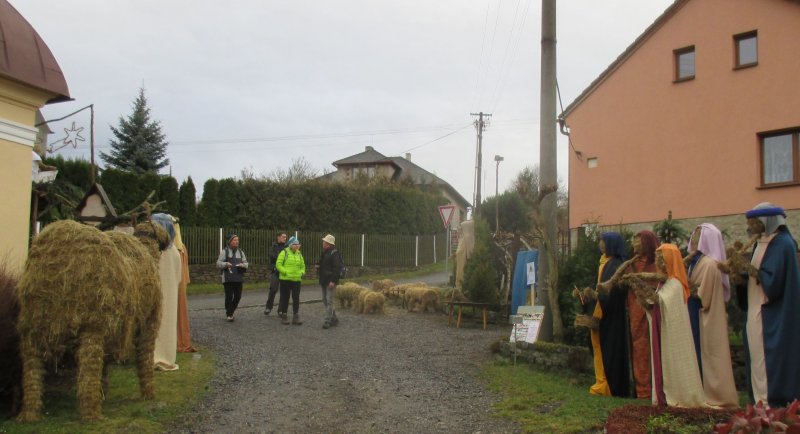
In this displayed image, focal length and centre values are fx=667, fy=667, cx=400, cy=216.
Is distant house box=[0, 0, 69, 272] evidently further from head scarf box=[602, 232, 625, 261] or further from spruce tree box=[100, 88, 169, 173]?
spruce tree box=[100, 88, 169, 173]

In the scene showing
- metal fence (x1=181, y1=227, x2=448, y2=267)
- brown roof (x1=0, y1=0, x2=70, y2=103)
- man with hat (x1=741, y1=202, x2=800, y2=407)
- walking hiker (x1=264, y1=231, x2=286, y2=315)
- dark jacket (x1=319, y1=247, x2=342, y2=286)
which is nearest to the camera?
man with hat (x1=741, y1=202, x2=800, y2=407)

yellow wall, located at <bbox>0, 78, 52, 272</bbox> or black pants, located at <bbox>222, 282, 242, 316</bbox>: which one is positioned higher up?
yellow wall, located at <bbox>0, 78, 52, 272</bbox>

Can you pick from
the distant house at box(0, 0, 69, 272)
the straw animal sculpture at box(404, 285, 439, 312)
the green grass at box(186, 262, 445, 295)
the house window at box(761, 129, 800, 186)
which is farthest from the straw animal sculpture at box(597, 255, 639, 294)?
the green grass at box(186, 262, 445, 295)

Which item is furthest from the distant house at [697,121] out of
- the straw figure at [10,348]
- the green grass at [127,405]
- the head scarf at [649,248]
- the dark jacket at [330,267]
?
the straw figure at [10,348]

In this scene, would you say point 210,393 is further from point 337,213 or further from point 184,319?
point 337,213

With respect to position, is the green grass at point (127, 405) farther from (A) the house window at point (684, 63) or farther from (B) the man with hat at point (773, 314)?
(A) the house window at point (684, 63)

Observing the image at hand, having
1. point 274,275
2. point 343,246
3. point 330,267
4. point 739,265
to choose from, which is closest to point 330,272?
point 330,267

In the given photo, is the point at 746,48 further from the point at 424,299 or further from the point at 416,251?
the point at 416,251

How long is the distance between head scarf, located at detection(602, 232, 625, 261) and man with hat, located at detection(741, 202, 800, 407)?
170 centimetres

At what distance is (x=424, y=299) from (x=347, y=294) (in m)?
2.25

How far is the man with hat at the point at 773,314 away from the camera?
257 inches

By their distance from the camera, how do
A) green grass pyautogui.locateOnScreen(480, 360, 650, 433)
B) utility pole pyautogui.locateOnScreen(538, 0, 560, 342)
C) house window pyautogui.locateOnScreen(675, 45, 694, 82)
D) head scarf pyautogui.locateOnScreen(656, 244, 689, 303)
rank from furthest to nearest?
house window pyautogui.locateOnScreen(675, 45, 694, 82) < utility pole pyautogui.locateOnScreen(538, 0, 560, 342) < head scarf pyautogui.locateOnScreen(656, 244, 689, 303) < green grass pyautogui.locateOnScreen(480, 360, 650, 433)

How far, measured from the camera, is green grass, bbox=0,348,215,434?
618 cm

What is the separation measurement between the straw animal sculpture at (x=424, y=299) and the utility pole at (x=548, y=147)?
6613mm
